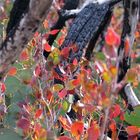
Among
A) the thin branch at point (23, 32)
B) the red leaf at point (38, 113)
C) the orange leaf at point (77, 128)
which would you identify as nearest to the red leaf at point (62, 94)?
the red leaf at point (38, 113)

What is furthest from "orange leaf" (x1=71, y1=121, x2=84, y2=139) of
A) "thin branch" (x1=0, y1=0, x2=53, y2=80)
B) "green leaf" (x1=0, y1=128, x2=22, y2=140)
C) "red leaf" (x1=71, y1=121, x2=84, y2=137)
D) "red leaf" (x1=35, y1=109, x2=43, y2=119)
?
"green leaf" (x1=0, y1=128, x2=22, y2=140)

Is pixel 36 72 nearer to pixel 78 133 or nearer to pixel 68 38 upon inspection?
pixel 68 38

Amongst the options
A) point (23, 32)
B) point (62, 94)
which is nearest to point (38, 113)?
point (62, 94)

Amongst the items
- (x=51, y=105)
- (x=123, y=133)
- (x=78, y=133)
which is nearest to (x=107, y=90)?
(x=78, y=133)

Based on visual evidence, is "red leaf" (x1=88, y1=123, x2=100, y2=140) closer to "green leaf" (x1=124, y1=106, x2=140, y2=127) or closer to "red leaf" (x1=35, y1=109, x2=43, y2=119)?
"red leaf" (x1=35, y1=109, x2=43, y2=119)

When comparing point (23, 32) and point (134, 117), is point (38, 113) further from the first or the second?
point (23, 32)

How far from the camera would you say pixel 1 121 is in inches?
55.6

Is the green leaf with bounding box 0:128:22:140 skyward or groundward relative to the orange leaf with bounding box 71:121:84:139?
groundward

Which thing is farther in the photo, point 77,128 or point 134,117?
point 134,117

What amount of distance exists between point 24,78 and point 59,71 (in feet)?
0.39

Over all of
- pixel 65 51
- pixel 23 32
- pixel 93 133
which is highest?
pixel 23 32

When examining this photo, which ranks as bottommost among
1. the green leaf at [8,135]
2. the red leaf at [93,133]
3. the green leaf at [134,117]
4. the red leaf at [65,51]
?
the green leaf at [134,117]

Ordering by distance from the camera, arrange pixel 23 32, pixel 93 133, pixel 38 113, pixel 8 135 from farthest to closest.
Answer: pixel 8 135 < pixel 38 113 < pixel 93 133 < pixel 23 32

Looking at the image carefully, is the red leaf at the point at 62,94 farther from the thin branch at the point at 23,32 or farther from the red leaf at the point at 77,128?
the thin branch at the point at 23,32
